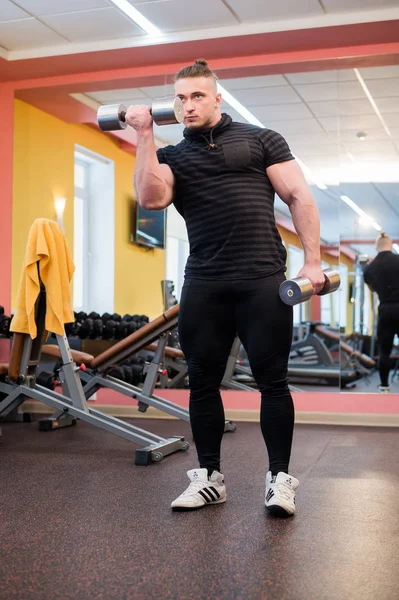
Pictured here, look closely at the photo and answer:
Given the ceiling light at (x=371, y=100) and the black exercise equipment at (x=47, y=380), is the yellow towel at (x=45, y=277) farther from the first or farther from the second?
the ceiling light at (x=371, y=100)

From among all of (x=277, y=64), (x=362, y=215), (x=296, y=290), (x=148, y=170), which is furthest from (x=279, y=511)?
(x=277, y=64)

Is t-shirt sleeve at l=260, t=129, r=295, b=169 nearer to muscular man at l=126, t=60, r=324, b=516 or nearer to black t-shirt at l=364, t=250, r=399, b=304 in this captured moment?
muscular man at l=126, t=60, r=324, b=516

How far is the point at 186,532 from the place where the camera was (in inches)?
73.8

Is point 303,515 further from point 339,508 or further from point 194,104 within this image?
point 194,104

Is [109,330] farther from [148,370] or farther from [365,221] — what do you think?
[365,221]

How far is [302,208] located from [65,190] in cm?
437

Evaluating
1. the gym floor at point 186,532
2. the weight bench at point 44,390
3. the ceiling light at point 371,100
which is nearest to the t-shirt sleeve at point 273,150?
the gym floor at point 186,532

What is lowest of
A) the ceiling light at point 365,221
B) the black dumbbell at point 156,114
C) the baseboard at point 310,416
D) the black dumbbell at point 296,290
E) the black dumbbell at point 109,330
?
the baseboard at point 310,416

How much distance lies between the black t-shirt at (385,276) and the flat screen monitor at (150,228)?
58.7 inches

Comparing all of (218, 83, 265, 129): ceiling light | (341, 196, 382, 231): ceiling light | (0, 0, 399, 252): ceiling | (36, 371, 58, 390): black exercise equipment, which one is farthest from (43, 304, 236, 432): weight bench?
(218, 83, 265, 129): ceiling light

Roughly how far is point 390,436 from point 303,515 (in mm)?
1860

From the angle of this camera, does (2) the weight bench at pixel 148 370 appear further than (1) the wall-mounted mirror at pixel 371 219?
No

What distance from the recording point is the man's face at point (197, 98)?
2014 mm

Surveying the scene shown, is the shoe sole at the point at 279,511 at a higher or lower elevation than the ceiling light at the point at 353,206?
lower
